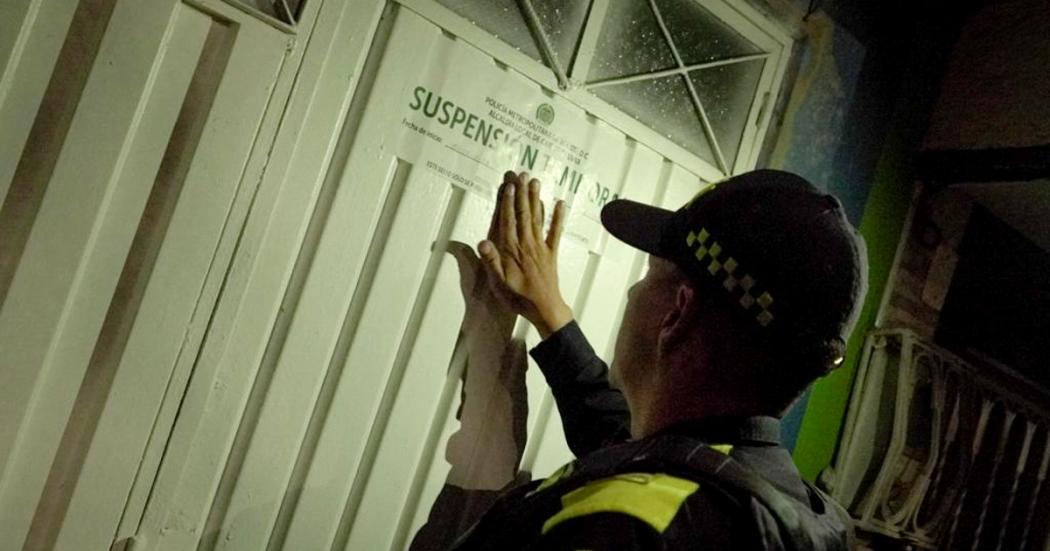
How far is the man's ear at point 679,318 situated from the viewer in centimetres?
135

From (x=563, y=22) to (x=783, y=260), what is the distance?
1.07 m

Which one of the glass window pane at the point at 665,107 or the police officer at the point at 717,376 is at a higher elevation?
the glass window pane at the point at 665,107

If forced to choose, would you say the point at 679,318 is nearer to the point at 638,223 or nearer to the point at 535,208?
the point at 638,223

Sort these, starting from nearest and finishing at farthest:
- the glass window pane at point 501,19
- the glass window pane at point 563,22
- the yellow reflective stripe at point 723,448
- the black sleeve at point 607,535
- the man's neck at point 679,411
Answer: the black sleeve at point 607,535 → the yellow reflective stripe at point 723,448 → the man's neck at point 679,411 → the glass window pane at point 501,19 → the glass window pane at point 563,22

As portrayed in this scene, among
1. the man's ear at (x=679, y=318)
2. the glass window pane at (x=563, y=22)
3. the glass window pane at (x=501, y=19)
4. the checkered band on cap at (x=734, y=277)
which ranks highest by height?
the glass window pane at (x=563, y=22)

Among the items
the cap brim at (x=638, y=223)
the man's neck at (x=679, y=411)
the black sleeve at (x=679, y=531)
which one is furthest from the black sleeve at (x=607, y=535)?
the cap brim at (x=638, y=223)

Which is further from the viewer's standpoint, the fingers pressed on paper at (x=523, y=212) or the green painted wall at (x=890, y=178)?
the green painted wall at (x=890, y=178)

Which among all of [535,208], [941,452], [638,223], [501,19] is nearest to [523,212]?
[535,208]

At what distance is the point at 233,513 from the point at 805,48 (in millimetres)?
2263

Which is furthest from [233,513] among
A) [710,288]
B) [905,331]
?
[905,331]

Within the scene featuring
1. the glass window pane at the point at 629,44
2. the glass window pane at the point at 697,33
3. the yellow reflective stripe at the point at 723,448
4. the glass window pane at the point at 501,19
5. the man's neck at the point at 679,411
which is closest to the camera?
the yellow reflective stripe at the point at 723,448

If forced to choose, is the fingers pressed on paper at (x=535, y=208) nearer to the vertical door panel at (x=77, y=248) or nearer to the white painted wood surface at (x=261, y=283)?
the white painted wood surface at (x=261, y=283)

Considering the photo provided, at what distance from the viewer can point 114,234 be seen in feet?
4.86

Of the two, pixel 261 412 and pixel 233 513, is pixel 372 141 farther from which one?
pixel 233 513
